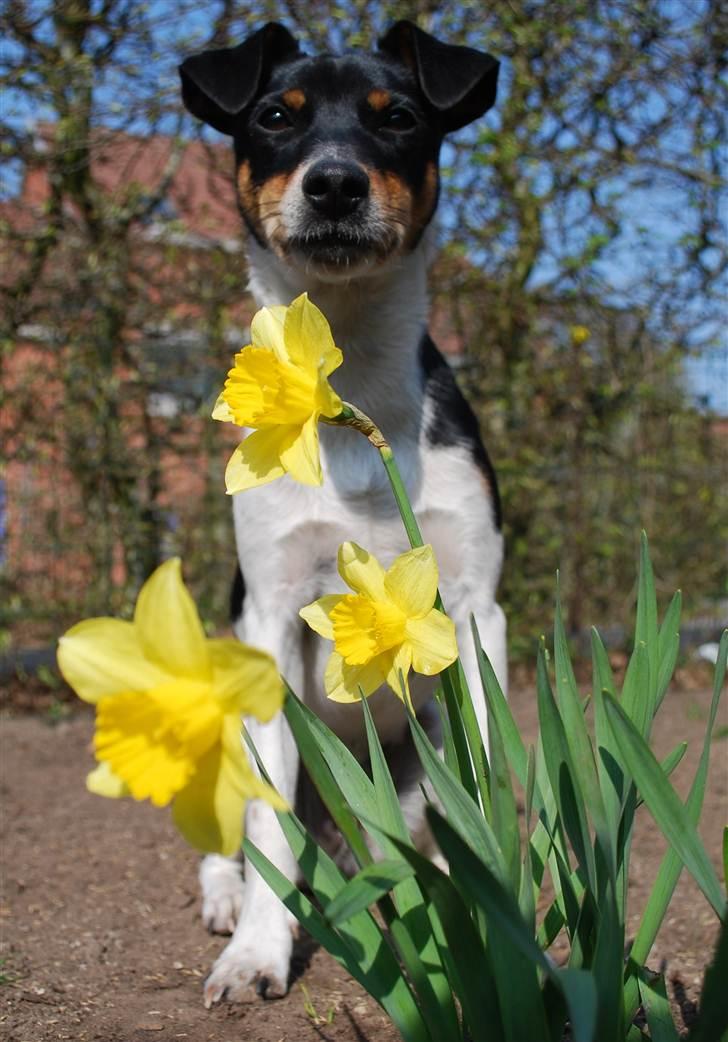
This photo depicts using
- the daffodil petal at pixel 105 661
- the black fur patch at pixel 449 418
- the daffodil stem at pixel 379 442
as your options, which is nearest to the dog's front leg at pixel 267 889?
the black fur patch at pixel 449 418

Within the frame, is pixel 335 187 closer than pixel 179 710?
No

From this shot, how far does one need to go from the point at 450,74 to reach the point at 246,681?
95.5 inches

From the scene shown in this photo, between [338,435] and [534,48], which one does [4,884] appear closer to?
[338,435]

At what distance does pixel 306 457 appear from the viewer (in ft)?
4.34

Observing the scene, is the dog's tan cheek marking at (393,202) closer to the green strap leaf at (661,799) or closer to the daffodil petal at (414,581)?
the daffodil petal at (414,581)

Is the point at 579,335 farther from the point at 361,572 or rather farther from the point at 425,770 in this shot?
the point at 425,770

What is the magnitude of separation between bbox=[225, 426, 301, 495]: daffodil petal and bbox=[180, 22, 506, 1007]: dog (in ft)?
4.21

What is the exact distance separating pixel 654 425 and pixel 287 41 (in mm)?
3859

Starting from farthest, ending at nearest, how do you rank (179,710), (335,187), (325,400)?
(335,187) < (325,400) < (179,710)

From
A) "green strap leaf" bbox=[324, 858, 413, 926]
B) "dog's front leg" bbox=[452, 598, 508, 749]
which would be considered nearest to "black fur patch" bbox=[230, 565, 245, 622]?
"dog's front leg" bbox=[452, 598, 508, 749]

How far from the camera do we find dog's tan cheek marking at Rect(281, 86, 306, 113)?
115 inches

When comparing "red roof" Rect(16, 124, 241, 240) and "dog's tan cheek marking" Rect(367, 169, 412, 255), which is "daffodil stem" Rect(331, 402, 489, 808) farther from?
"red roof" Rect(16, 124, 241, 240)

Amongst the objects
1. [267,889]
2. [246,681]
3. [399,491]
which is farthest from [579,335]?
[246,681]

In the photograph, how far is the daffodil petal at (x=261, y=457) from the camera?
1373mm
